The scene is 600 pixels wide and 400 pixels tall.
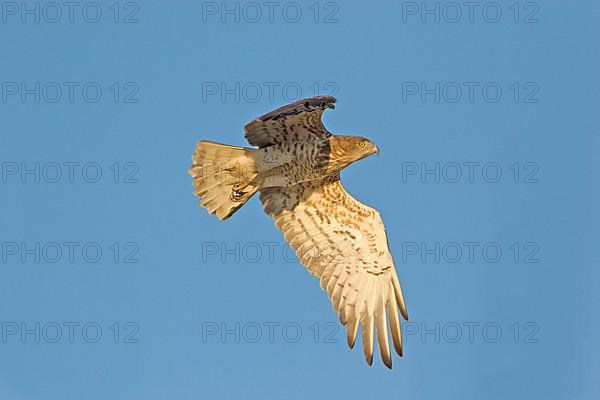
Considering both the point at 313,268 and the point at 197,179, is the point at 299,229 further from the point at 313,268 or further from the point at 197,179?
the point at 197,179

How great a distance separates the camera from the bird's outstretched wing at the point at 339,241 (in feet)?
42.0

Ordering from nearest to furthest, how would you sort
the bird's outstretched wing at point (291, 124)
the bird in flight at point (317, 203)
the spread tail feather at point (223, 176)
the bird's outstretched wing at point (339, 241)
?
the bird's outstretched wing at point (291, 124) → the bird in flight at point (317, 203) → the spread tail feather at point (223, 176) → the bird's outstretched wing at point (339, 241)

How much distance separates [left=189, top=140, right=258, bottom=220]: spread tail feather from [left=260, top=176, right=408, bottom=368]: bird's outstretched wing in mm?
602

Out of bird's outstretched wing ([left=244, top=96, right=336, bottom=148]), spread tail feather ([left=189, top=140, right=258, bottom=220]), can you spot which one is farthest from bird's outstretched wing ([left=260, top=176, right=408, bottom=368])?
bird's outstretched wing ([left=244, top=96, right=336, bottom=148])

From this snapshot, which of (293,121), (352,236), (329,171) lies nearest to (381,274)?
(352,236)

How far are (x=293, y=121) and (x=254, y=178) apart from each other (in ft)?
3.58

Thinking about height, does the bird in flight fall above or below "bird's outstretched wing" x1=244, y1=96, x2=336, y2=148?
below

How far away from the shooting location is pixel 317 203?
523 inches

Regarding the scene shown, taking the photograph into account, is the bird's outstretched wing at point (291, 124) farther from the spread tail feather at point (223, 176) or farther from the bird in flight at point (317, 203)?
the spread tail feather at point (223, 176)

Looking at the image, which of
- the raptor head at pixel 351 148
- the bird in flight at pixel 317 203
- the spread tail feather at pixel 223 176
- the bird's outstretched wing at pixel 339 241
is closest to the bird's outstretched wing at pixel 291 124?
the bird in flight at pixel 317 203

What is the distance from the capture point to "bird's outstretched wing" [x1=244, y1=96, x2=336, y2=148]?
11547 millimetres

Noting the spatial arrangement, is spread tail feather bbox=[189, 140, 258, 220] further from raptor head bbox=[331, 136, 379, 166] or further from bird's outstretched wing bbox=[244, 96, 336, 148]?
raptor head bbox=[331, 136, 379, 166]

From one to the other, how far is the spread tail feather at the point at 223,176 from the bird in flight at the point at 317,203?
0.04ft

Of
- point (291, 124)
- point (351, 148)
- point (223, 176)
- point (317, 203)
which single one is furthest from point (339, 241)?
point (291, 124)
